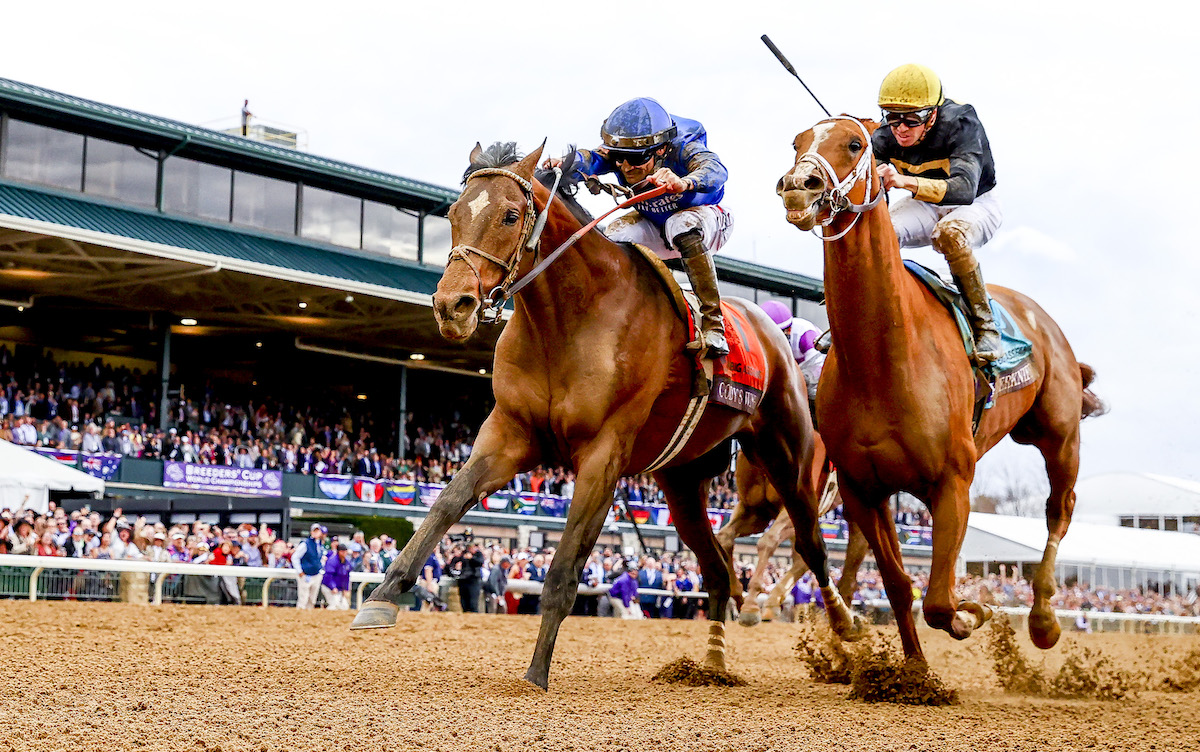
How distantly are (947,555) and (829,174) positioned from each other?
1.90 m

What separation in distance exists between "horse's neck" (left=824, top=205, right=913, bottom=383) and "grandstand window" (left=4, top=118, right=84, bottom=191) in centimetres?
2459

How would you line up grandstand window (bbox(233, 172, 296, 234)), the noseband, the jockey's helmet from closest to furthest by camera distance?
the noseband
the jockey's helmet
grandstand window (bbox(233, 172, 296, 234))

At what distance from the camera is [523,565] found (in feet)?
72.1

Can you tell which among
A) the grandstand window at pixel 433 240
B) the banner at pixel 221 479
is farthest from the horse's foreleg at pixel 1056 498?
the grandstand window at pixel 433 240

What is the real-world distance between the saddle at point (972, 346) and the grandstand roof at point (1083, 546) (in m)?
23.9

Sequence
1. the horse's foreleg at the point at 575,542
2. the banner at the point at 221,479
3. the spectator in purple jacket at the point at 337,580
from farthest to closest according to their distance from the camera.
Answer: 1. the banner at the point at 221,479
2. the spectator in purple jacket at the point at 337,580
3. the horse's foreleg at the point at 575,542

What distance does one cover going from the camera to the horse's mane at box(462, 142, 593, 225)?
19.4 ft

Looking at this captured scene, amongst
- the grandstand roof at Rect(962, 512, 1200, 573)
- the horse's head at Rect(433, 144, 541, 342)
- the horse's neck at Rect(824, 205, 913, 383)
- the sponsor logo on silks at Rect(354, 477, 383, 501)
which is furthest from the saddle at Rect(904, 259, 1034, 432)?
the grandstand roof at Rect(962, 512, 1200, 573)

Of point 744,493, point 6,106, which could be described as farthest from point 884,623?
point 6,106

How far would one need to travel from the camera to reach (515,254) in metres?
5.71

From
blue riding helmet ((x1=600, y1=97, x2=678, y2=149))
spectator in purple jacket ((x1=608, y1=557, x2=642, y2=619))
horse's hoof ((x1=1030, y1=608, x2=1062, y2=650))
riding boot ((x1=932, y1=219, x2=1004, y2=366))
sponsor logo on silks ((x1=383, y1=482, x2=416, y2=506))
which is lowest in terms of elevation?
spectator in purple jacket ((x1=608, y1=557, x2=642, y2=619))

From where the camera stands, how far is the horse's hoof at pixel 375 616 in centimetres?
519

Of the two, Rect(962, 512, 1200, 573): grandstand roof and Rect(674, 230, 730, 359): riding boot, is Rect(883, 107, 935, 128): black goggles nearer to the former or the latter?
Rect(674, 230, 730, 359): riding boot

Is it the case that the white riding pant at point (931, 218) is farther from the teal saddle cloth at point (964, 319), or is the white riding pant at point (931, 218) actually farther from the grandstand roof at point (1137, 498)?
the grandstand roof at point (1137, 498)
